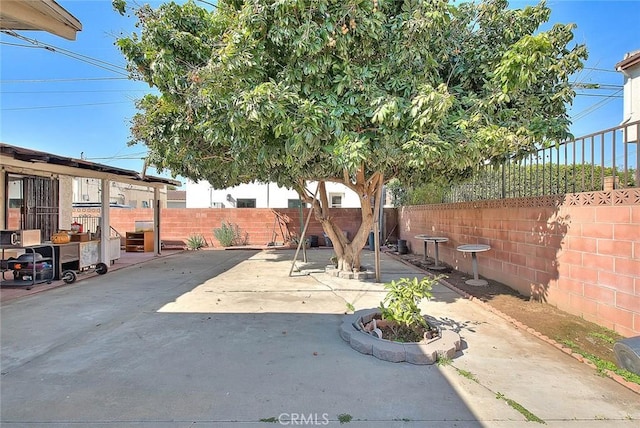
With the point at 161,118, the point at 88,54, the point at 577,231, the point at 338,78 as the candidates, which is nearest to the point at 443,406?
the point at 577,231

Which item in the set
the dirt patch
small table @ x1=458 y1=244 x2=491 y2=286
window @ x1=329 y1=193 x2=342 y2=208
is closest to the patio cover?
the dirt patch

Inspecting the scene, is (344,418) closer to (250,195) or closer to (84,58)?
(84,58)

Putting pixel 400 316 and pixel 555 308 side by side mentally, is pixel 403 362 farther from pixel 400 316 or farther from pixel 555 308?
pixel 555 308

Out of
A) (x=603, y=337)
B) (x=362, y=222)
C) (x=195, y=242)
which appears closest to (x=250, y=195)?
(x=195, y=242)

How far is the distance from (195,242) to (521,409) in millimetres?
13484

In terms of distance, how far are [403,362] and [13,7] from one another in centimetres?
450

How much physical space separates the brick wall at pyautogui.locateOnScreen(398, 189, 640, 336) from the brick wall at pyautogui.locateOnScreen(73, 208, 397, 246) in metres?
7.64

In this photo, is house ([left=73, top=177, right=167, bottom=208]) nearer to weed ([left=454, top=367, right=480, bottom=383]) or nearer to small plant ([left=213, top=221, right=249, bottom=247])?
small plant ([left=213, top=221, right=249, bottom=247])

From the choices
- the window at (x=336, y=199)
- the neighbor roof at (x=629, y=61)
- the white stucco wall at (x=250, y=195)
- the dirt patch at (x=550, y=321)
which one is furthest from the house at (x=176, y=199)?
the neighbor roof at (x=629, y=61)

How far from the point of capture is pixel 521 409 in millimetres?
2557

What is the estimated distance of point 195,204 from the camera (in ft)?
72.8

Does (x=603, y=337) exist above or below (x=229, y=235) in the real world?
below

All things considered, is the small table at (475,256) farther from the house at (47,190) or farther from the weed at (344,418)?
the house at (47,190)

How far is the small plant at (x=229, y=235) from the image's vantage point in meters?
14.5
